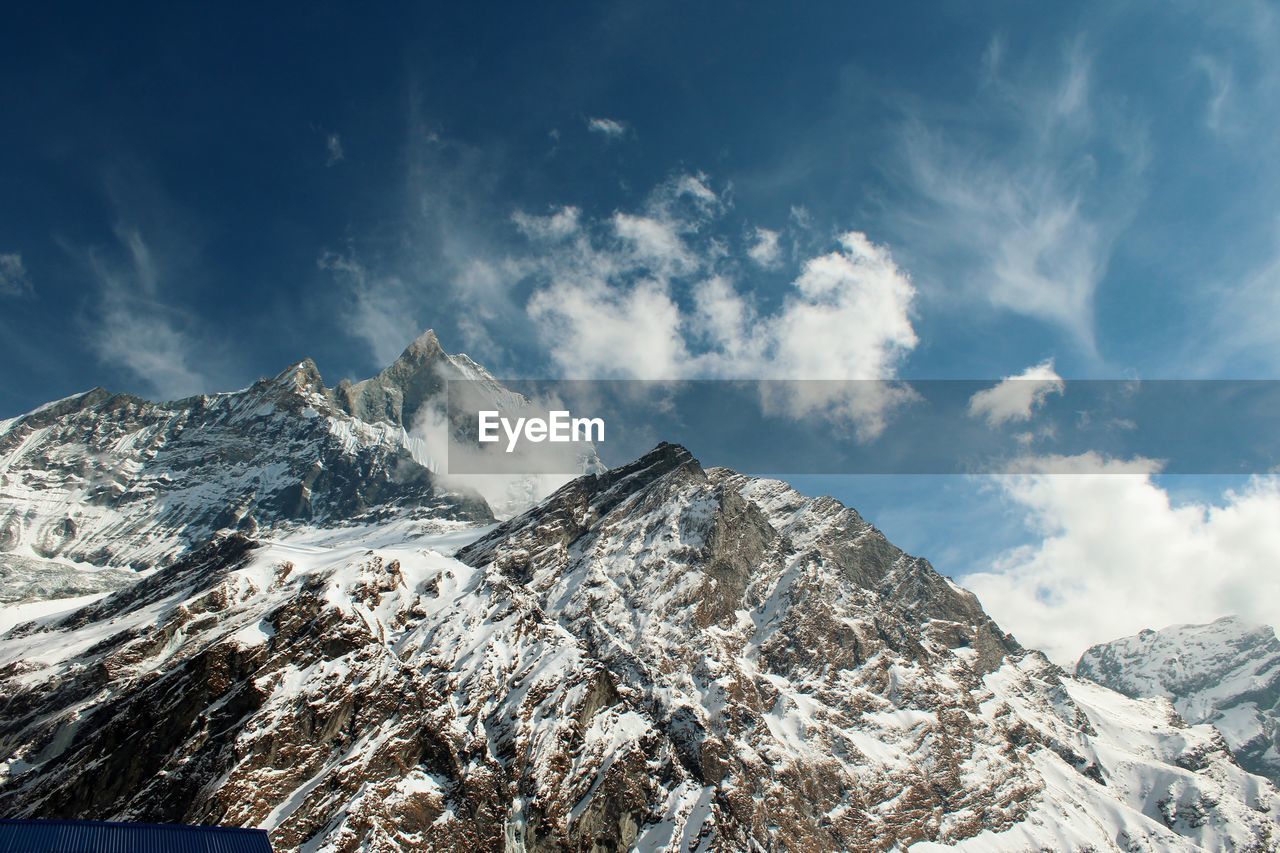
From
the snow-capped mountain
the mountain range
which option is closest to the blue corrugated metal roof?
the mountain range

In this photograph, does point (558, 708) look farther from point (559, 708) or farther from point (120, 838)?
point (120, 838)

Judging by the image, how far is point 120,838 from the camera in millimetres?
42625

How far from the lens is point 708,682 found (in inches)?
5251

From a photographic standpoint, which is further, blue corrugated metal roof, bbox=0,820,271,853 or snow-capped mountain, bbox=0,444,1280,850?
snow-capped mountain, bbox=0,444,1280,850

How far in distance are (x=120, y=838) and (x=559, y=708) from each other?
177ft

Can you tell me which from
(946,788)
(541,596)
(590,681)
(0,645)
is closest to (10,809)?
(590,681)

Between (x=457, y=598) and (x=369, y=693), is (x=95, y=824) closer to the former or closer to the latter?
(x=369, y=693)

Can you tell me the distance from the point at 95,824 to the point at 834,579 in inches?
6457

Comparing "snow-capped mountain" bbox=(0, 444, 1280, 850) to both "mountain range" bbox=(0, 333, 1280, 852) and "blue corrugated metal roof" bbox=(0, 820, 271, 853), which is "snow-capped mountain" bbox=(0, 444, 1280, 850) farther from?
"blue corrugated metal roof" bbox=(0, 820, 271, 853)

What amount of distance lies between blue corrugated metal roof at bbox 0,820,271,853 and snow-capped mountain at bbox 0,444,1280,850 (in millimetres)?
19318

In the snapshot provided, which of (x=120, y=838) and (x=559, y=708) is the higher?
(x=559, y=708)

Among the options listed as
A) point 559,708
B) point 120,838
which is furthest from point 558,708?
point 120,838

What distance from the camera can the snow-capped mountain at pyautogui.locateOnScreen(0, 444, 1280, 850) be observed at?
71.0 meters

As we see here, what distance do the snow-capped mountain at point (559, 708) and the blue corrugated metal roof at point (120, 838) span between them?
19318 millimetres
